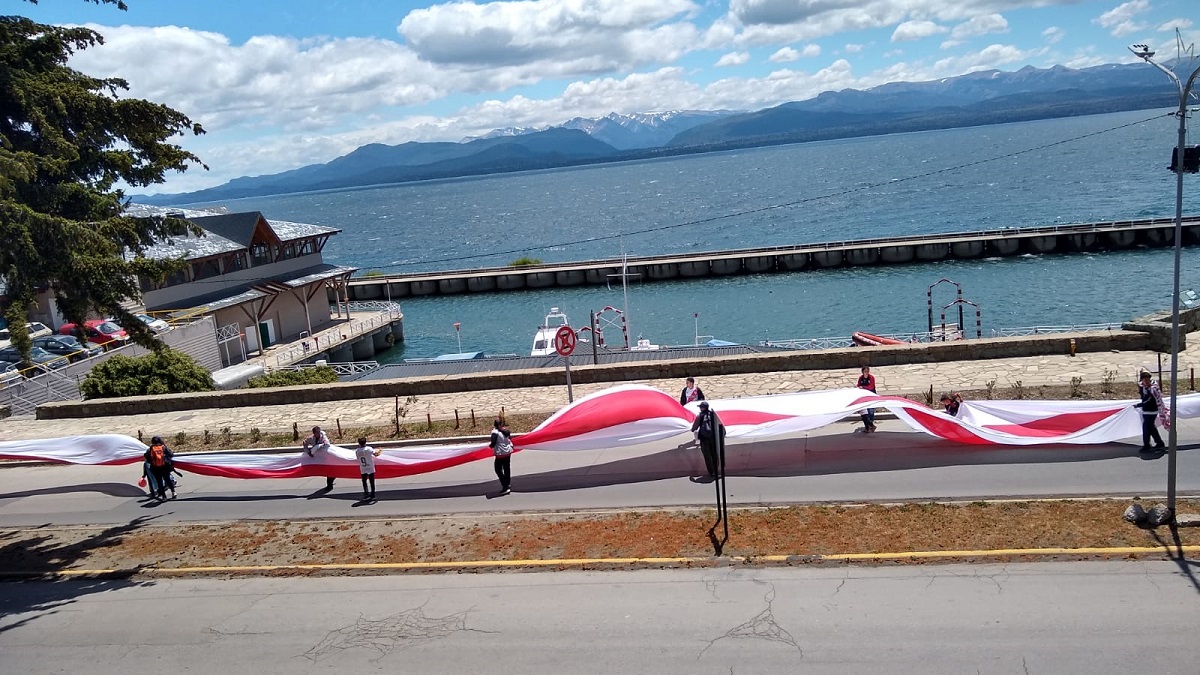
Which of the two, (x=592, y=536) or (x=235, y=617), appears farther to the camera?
(x=592, y=536)

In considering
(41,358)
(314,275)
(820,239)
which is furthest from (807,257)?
(41,358)

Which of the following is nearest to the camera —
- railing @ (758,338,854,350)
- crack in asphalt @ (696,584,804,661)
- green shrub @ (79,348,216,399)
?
crack in asphalt @ (696,584,804,661)

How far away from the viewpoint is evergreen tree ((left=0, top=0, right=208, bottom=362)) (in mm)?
14219

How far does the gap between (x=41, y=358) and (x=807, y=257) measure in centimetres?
5703

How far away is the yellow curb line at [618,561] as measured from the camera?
11445 millimetres

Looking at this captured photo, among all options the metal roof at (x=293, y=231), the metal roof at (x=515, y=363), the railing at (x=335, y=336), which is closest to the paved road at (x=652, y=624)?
the metal roof at (x=515, y=363)

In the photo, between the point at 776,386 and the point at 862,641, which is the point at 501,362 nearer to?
the point at 776,386

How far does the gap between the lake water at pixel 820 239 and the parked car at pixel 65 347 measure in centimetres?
1994

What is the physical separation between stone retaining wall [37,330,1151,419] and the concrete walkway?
0.29 metres

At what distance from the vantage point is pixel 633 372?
2456cm

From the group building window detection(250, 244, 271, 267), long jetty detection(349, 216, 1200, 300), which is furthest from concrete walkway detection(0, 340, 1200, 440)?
long jetty detection(349, 216, 1200, 300)

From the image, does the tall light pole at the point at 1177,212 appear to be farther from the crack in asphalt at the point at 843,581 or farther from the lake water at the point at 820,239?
the lake water at the point at 820,239

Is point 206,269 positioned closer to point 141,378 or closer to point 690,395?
point 141,378

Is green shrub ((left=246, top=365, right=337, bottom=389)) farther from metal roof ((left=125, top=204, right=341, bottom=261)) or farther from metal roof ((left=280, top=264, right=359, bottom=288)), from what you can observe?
metal roof ((left=280, top=264, right=359, bottom=288))
